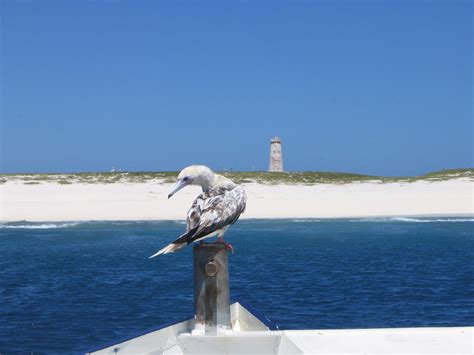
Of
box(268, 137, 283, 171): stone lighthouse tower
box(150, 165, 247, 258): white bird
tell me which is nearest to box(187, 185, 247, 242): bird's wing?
box(150, 165, 247, 258): white bird

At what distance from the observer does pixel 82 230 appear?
116ft

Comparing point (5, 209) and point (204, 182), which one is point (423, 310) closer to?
point (204, 182)

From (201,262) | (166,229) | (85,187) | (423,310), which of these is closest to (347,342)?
(201,262)

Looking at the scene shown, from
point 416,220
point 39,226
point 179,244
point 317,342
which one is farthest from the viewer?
point 416,220

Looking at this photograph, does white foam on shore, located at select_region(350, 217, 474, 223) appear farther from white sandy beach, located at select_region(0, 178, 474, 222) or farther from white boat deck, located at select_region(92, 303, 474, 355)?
white boat deck, located at select_region(92, 303, 474, 355)

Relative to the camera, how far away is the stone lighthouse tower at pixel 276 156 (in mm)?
86312

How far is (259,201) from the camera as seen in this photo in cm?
4500

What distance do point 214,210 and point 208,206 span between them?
3.5 inches

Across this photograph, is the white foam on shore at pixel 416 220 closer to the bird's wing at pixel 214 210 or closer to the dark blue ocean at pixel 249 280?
the dark blue ocean at pixel 249 280

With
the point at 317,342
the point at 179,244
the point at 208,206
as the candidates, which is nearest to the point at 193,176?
the point at 208,206

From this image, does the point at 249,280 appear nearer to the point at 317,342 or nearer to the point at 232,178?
the point at 317,342

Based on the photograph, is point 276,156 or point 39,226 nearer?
point 39,226

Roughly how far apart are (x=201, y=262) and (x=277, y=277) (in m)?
13.8

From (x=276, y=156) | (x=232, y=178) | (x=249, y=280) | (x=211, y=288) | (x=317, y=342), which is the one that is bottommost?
(x=249, y=280)
